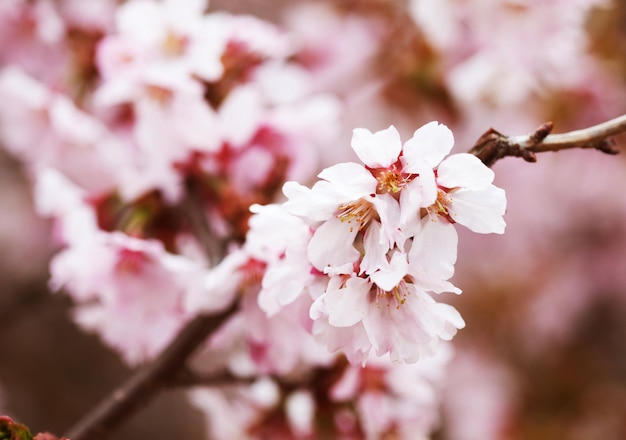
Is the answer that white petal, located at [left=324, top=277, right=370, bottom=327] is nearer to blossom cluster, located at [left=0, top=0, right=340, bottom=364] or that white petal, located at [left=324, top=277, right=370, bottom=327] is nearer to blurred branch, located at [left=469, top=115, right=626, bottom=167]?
blurred branch, located at [left=469, top=115, right=626, bottom=167]

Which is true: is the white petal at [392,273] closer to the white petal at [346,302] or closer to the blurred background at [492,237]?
the white petal at [346,302]

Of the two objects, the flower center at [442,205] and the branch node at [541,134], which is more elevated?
the branch node at [541,134]

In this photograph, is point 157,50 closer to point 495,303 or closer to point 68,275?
point 68,275

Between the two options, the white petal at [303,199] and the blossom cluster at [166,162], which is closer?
the white petal at [303,199]

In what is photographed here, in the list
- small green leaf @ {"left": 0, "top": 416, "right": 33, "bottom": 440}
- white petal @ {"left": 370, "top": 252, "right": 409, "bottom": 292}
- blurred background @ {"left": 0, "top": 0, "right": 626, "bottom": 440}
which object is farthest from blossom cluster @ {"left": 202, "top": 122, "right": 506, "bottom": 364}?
blurred background @ {"left": 0, "top": 0, "right": 626, "bottom": 440}

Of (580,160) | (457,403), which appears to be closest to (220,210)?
(580,160)

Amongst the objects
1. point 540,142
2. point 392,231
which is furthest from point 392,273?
point 540,142

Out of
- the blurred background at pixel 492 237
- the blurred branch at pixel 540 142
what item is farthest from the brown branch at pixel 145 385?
the blurred background at pixel 492 237
